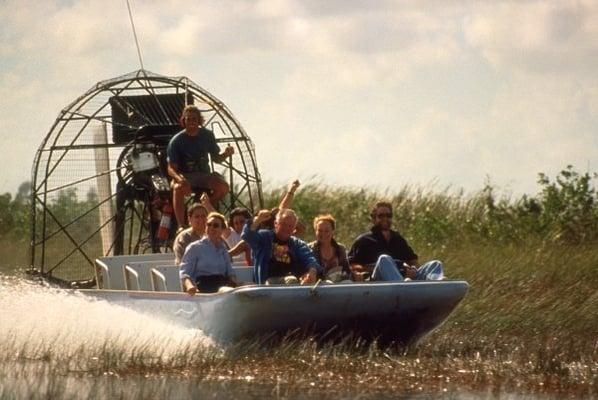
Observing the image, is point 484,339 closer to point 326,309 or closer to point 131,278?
point 326,309

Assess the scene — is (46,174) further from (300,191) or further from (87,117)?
(300,191)

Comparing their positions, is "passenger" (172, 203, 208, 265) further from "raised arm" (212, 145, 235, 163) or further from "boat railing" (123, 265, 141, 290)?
"raised arm" (212, 145, 235, 163)

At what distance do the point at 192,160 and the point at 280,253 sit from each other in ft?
12.2

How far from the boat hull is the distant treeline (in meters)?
5.69

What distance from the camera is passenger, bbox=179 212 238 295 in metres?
15.5

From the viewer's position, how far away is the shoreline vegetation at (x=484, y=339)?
13391 millimetres

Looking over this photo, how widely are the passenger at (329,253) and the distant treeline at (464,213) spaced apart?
5.35 m

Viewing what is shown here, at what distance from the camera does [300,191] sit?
33.6m

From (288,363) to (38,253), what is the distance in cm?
1864

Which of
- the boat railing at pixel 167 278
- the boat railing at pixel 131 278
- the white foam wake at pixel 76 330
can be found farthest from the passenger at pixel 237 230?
the white foam wake at pixel 76 330

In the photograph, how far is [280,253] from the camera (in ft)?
50.8

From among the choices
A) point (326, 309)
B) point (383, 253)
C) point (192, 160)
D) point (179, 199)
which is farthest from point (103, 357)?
point (192, 160)

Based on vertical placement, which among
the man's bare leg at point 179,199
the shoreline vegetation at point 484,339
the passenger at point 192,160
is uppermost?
the passenger at point 192,160

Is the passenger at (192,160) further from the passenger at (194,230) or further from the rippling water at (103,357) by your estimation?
the passenger at (194,230)
